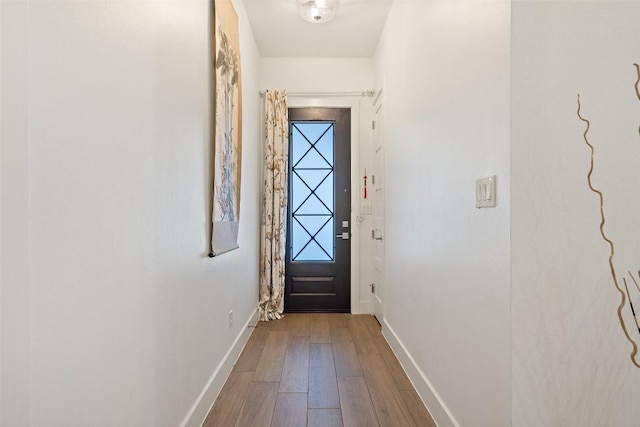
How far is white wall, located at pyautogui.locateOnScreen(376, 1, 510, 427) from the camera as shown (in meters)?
1.25

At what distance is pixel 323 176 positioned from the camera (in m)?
4.00

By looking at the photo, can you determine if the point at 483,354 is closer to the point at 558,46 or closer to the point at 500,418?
the point at 500,418

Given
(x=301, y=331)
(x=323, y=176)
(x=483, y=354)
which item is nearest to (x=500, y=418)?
(x=483, y=354)

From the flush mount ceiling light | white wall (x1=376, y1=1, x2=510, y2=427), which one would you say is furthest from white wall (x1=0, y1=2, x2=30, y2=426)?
the flush mount ceiling light

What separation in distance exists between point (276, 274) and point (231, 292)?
1189 millimetres

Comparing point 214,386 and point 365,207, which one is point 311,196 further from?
point 214,386

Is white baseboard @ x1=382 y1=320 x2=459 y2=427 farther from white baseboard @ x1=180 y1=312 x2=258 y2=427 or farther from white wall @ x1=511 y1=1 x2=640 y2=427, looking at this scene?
white baseboard @ x1=180 y1=312 x2=258 y2=427

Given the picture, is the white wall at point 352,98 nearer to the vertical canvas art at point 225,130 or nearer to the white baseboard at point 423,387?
the white baseboard at point 423,387

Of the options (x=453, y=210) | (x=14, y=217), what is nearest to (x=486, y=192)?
(x=453, y=210)

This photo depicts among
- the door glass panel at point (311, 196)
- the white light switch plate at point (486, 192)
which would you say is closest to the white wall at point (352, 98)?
the door glass panel at point (311, 196)

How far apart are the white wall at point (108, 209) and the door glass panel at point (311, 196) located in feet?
7.02

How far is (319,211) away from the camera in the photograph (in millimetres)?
3996

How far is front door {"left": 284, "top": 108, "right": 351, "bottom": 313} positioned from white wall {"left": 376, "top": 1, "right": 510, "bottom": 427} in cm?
122

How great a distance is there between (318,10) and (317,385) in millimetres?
2726
